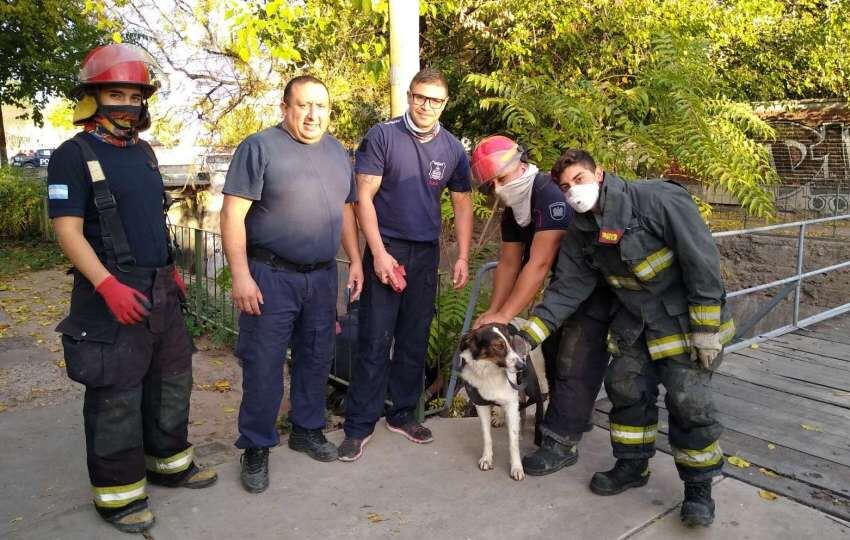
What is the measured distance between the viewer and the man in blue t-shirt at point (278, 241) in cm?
330

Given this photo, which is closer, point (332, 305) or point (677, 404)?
point (677, 404)

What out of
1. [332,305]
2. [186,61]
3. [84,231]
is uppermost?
[186,61]

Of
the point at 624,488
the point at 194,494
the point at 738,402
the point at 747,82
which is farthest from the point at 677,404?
the point at 747,82

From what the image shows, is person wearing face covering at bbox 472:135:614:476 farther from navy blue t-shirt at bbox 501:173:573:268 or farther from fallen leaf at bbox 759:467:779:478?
fallen leaf at bbox 759:467:779:478

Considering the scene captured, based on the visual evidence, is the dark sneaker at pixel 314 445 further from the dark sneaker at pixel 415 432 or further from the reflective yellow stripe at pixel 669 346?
the reflective yellow stripe at pixel 669 346

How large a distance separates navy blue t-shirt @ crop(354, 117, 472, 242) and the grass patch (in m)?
9.28

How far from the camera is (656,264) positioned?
304cm

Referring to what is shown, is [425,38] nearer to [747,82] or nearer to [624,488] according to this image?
[747,82]

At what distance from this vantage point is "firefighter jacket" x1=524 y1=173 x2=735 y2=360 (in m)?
2.94

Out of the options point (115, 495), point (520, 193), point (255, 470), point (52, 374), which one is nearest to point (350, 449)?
point (255, 470)

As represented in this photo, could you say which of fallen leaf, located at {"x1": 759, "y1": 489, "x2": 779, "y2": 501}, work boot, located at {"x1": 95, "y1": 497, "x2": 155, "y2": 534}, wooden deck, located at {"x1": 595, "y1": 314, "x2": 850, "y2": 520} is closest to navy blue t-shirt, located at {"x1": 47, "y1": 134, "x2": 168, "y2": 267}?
work boot, located at {"x1": 95, "y1": 497, "x2": 155, "y2": 534}

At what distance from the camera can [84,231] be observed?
2.99m

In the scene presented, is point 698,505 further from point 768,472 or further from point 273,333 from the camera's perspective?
point 273,333

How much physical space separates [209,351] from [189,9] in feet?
19.2
